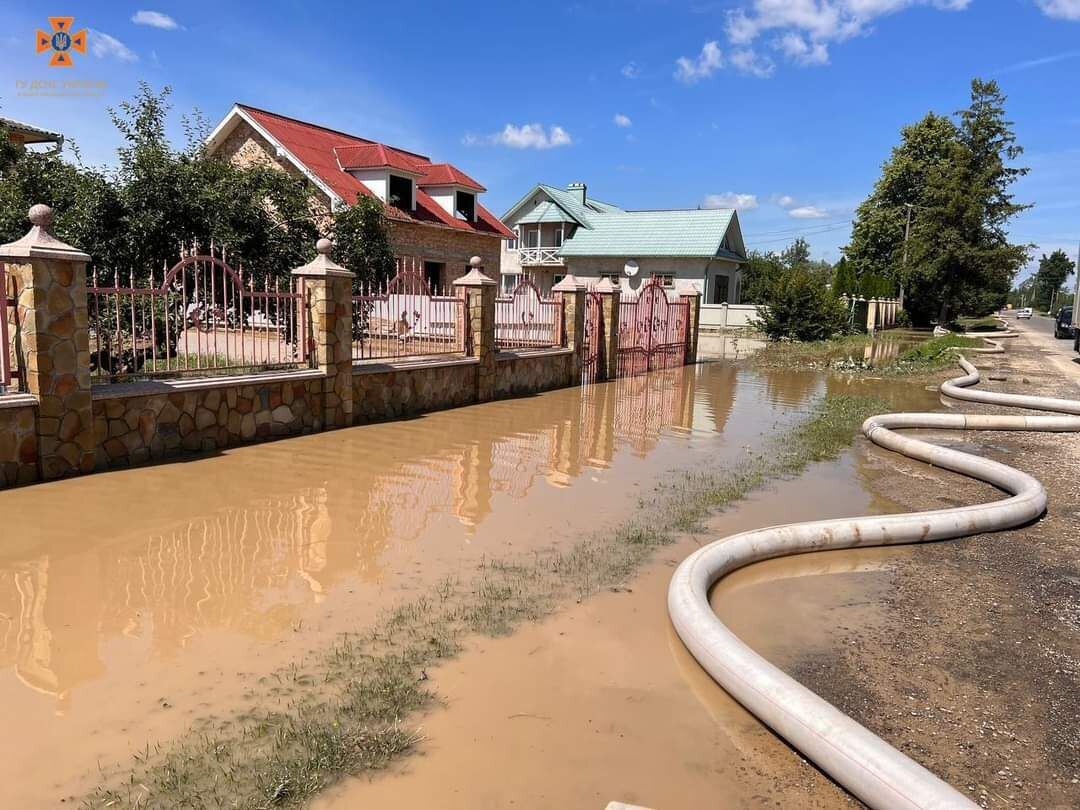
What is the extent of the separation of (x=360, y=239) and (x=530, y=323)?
453cm

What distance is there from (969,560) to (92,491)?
676cm

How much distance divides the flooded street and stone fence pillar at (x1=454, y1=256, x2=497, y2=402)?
89.0 inches

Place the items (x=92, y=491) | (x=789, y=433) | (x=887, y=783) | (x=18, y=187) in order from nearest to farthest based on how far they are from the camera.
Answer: (x=887, y=783) < (x=92, y=491) < (x=789, y=433) < (x=18, y=187)

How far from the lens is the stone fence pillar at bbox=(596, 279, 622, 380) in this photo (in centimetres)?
1505

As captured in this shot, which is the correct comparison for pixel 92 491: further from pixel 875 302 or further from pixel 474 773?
pixel 875 302

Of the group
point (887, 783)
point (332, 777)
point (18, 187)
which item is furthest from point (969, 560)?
point (18, 187)

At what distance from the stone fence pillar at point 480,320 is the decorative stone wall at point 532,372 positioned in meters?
0.46

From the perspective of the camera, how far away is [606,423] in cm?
1036

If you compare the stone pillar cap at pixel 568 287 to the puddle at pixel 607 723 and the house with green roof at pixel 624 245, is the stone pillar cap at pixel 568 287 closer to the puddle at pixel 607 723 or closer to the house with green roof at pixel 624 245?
the puddle at pixel 607 723

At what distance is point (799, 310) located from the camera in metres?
28.3

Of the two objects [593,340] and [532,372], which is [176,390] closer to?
[532,372]

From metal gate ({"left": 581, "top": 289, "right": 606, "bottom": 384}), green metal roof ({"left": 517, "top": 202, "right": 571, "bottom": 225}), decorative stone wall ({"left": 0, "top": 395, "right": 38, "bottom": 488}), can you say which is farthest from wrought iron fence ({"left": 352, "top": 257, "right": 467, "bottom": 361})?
green metal roof ({"left": 517, "top": 202, "right": 571, "bottom": 225})

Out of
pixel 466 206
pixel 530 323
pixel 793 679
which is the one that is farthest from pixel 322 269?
pixel 466 206

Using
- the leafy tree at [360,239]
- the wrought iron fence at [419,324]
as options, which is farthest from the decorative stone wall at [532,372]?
the leafy tree at [360,239]
